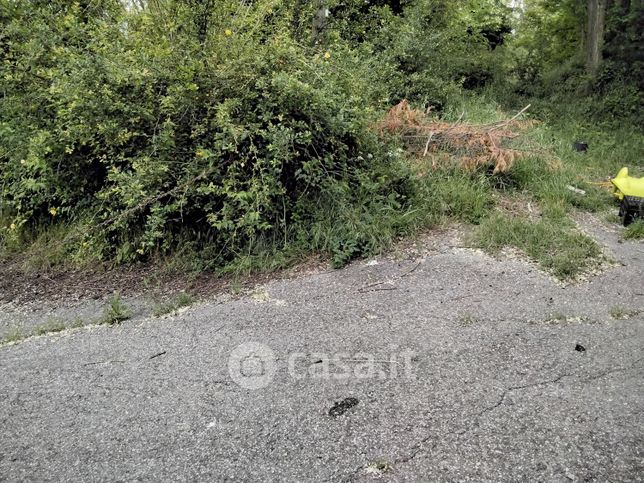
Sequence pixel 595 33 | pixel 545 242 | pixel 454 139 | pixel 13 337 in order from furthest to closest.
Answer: pixel 595 33
pixel 454 139
pixel 545 242
pixel 13 337

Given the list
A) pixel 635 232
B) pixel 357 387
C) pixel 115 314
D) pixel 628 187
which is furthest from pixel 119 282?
pixel 628 187

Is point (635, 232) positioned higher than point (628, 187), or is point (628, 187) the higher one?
point (628, 187)

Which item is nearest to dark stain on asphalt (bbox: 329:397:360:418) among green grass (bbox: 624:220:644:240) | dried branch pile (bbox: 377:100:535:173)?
dried branch pile (bbox: 377:100:535:173)

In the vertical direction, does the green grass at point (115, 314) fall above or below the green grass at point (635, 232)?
below

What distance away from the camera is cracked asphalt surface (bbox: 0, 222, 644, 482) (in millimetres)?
2203

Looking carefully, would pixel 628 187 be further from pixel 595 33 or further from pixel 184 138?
pixel 595 33

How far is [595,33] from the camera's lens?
35.7 ft

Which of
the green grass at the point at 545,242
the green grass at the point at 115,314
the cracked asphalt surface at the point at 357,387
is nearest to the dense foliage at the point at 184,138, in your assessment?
the green grass at the point at 115,314

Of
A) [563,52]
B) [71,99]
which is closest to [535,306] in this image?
[71,99]

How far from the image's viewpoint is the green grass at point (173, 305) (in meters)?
3.92

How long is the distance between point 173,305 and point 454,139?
3.69m

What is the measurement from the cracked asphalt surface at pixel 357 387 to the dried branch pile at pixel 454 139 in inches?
72.2

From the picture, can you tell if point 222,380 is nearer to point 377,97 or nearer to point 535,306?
point 535,306

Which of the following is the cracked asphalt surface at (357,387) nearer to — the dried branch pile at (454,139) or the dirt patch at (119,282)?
the dirt patch at (119,282)
